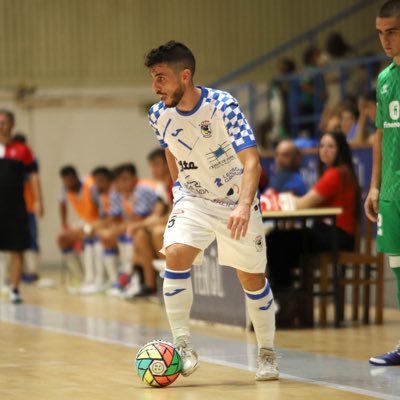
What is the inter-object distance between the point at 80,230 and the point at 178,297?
8.52m

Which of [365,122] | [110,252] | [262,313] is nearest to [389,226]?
[262,313]

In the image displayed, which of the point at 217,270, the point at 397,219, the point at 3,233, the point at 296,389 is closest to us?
the point at 296,389

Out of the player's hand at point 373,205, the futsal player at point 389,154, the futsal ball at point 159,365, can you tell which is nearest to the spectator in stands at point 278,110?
the player's hand at point 373,205

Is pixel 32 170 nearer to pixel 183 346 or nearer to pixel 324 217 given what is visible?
pixel 324 217

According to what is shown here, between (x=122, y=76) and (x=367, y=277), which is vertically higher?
(x=122, y=76)

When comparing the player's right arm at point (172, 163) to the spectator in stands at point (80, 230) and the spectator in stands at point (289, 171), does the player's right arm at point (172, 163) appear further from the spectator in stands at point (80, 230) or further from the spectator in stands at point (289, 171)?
the spectator in stands at point (80, 230)

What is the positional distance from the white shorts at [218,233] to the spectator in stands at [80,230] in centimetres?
773

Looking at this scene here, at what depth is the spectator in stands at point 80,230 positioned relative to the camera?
45.9ft

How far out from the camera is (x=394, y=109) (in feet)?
21.5

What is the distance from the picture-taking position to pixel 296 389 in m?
5.83

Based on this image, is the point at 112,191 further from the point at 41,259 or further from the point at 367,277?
the point at 41,259

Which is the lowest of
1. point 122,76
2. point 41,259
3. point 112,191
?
point 41,259

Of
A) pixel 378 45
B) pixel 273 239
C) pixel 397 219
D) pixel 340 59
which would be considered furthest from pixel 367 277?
pixel 378 45

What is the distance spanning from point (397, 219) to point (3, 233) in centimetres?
635
